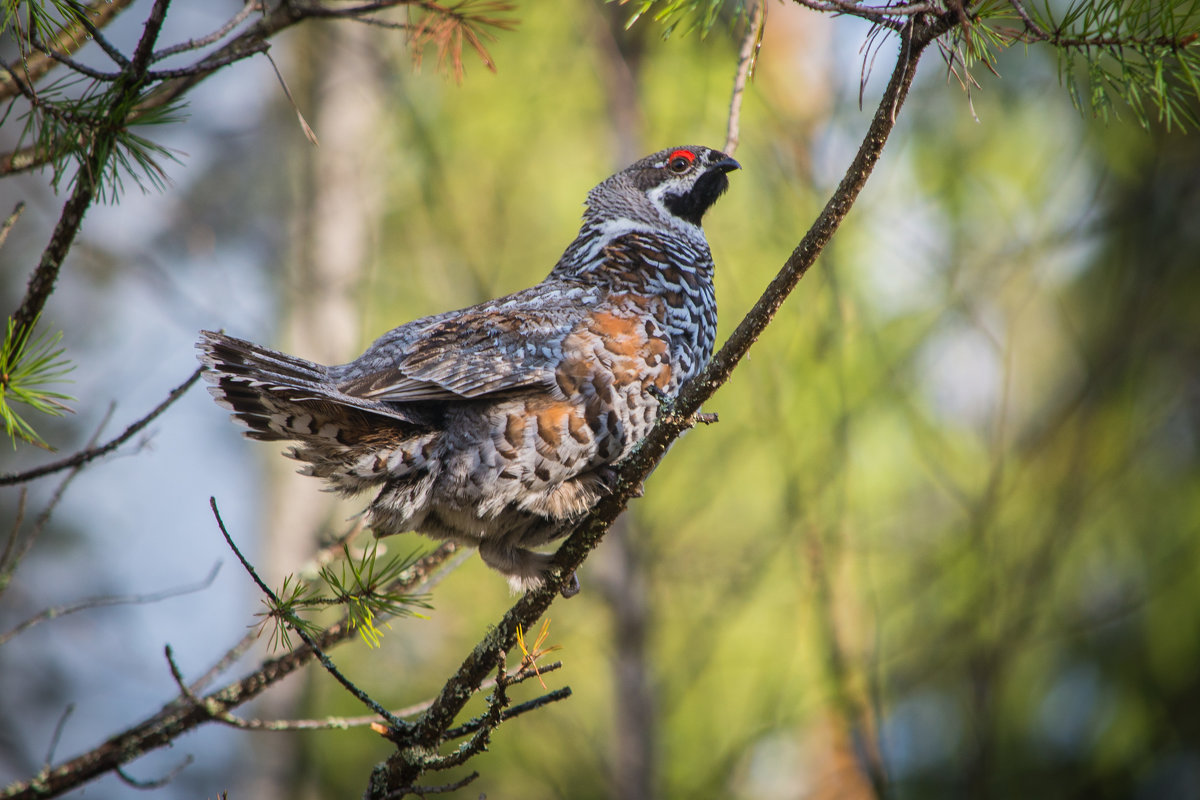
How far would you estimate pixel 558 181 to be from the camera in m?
8.17

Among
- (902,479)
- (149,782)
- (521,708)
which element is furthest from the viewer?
(902,479)

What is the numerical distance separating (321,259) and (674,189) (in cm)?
502

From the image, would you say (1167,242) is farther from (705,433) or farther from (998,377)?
(705,433)

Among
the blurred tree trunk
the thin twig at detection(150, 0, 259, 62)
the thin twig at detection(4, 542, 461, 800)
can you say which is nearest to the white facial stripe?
the thin twig at detection(150, 0, 259, 62)

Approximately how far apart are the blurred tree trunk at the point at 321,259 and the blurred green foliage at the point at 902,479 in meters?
0.58

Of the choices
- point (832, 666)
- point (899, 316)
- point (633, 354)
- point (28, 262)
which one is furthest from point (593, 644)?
point (28, 262)

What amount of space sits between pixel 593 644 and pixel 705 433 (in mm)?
1844

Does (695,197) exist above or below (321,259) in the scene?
below

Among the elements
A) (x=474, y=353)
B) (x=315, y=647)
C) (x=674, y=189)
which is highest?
(x=674, y=189)

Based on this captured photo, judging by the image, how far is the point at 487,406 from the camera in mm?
3090

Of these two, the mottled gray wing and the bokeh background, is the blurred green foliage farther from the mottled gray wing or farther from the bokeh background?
the mottled gray wing

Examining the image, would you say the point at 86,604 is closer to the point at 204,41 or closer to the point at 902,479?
the point at 204,41

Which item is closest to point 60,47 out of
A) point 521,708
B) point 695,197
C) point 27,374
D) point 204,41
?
point 204,41

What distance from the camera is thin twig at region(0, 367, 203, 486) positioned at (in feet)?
7.37
